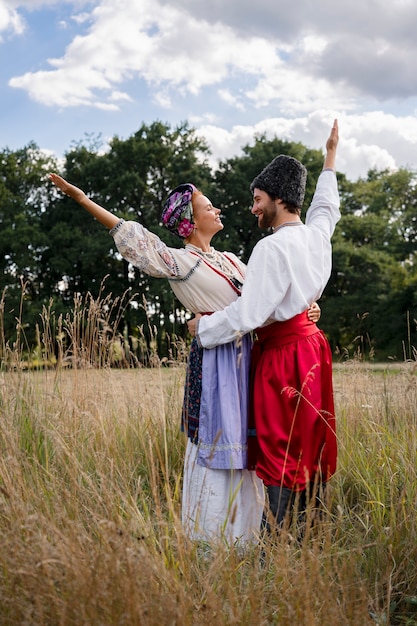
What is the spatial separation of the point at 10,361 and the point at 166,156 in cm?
2176

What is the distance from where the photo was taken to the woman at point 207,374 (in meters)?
2.89

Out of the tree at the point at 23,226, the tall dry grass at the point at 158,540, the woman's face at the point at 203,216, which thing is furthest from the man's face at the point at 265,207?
the tree at the point at 23,226

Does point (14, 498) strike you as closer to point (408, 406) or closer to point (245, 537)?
point (245, 537)

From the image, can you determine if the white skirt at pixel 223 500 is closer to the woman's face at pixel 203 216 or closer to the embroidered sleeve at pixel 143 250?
the embroidered sleeve at pixel 143 250

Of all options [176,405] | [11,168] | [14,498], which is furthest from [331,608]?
[11,168]

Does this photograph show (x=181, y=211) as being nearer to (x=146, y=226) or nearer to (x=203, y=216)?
(x=203, y=216)

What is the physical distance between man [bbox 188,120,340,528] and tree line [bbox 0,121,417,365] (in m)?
18.7

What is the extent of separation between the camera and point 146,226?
24125mm

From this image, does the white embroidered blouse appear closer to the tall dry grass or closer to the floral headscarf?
the floral headscarf

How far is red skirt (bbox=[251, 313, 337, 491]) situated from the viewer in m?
2.80

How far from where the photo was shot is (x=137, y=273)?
22.9m

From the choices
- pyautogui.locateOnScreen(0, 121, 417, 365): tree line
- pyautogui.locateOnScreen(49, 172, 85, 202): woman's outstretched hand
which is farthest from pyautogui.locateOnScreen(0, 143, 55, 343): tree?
pyautogui.locateOnScreen(49, 172, 85, 202): woman's outstretched hand

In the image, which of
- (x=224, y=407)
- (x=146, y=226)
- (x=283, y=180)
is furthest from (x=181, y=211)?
(x=146, y=226)

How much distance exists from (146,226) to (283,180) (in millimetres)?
21514
